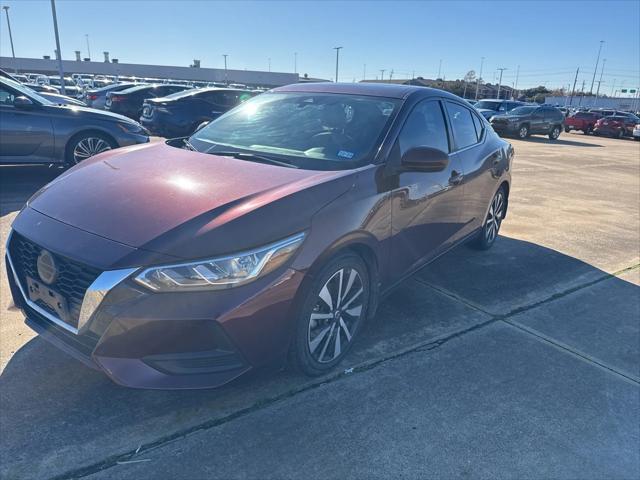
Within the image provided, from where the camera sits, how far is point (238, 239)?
2320 mm

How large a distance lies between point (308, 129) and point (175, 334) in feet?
6.38

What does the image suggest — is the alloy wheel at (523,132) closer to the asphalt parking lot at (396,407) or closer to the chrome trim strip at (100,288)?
the asphalt parking lot at (396,407)

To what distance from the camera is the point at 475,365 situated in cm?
325

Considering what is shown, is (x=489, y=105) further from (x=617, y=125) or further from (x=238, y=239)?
(x=238, y=239)

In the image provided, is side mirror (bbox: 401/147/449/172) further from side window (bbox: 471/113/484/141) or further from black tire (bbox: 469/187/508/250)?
black tire (bbox: 469/187/508/250)

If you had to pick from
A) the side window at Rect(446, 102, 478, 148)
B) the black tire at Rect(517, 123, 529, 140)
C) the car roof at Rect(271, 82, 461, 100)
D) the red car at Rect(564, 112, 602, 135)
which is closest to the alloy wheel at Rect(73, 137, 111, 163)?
the car roof at Rect(271, 82, 461, 100)

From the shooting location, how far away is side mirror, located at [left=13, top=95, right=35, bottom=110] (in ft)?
21.9

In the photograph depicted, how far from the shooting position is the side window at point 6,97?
676 cm

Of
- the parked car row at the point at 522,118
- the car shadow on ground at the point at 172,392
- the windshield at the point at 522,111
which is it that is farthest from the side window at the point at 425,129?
the windshield at the point at 522,111

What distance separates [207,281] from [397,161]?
1.60 metres

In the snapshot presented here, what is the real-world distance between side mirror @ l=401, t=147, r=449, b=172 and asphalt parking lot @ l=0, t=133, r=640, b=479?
1.21 m

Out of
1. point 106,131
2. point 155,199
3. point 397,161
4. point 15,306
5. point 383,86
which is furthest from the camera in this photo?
point 106,131

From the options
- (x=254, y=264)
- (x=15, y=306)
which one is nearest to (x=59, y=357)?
(x=15, y=306)

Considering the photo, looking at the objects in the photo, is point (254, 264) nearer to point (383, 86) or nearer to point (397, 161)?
point (397, 161)
